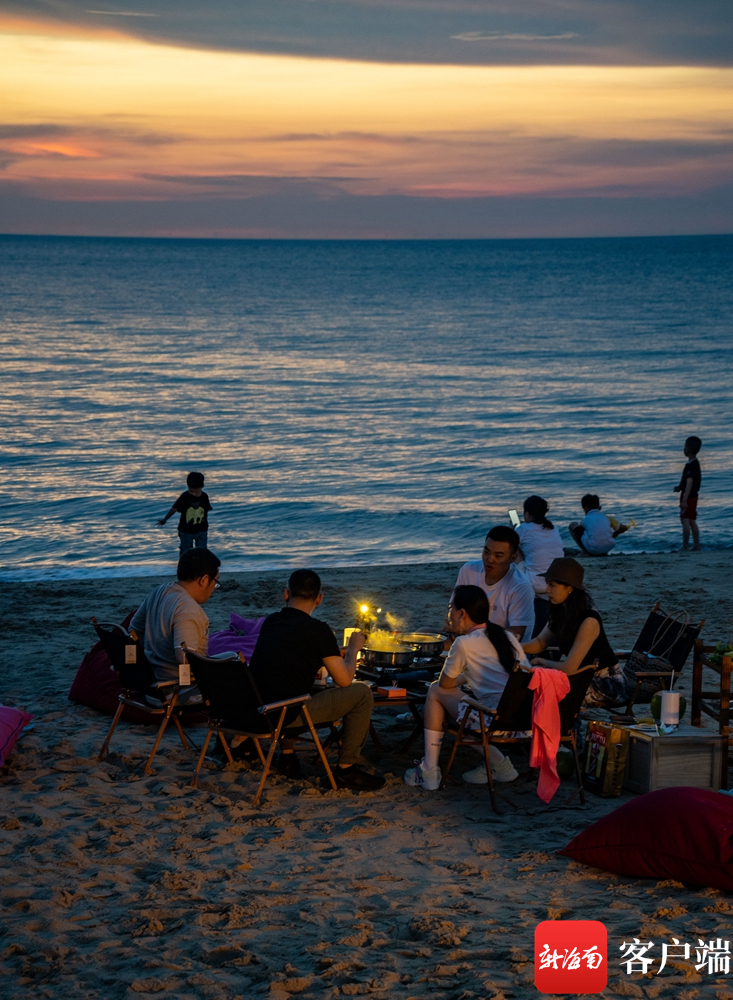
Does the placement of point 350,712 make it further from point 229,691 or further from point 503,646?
point 503,646

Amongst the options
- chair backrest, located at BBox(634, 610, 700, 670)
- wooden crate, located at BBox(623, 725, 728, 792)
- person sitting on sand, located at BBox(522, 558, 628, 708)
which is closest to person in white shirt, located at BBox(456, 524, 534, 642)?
person sitting on sand, located at BBox(522, 558, 628, 708)

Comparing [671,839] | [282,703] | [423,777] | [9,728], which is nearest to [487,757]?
[423,777]

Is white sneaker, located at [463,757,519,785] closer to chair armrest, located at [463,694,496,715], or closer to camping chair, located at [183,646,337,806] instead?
chair armrest, located at [463,694,496,715]

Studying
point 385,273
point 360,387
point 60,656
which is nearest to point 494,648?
point 60,656

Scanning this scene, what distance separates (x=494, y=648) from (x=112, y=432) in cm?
2344

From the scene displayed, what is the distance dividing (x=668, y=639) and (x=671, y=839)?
249cm

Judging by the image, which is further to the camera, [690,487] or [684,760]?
[690,487]

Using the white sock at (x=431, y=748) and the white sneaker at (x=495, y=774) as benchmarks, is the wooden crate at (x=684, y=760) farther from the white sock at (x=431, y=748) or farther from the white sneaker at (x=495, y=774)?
the white sock at (x=431, y=748)

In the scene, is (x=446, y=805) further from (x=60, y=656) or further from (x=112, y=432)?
(x=112, y=432)

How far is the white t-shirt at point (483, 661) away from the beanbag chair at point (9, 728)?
243 centimetres

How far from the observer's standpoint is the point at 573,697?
5355 mm

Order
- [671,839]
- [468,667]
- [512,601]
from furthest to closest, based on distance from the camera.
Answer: [512,601]
[468,667]
[671,839]

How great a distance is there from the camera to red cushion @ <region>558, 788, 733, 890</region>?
4.03 m

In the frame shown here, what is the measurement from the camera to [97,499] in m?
19.4
